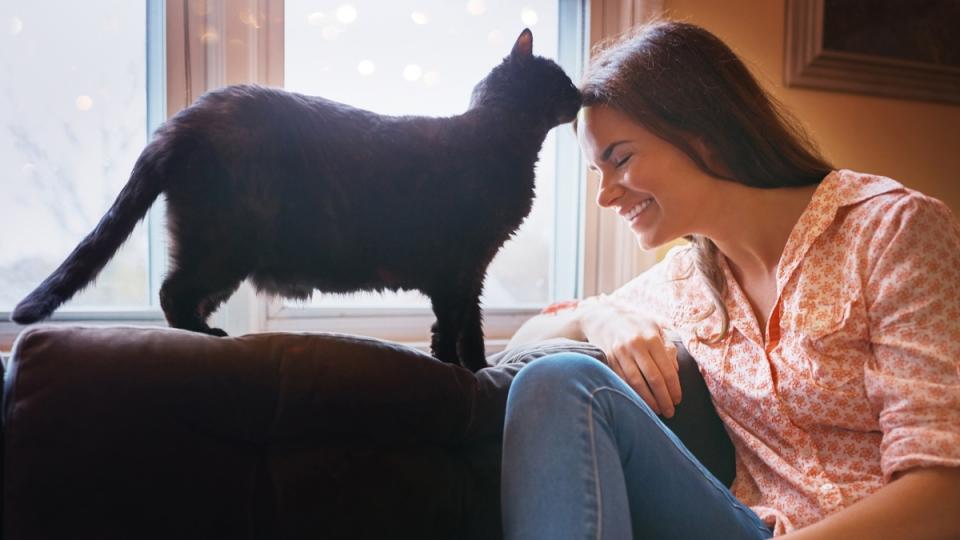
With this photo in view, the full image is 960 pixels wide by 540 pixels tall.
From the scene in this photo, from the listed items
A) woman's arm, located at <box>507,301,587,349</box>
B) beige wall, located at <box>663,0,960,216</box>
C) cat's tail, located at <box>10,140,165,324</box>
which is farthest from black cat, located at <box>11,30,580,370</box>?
beige wall, located at <box>663,0,960,216</box>

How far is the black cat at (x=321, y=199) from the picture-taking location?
0.72m

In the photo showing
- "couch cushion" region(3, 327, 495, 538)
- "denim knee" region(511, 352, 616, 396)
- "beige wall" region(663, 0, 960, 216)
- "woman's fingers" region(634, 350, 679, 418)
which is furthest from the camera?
"beige wall" region(663, 0, 960, 216)

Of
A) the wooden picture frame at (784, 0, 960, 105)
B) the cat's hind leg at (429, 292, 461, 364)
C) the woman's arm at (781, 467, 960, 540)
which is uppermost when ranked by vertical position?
the wooden picture frame at (784, 0, 960, 105)

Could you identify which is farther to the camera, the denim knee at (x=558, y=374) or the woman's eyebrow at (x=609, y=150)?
the woman's eyebrow at (x=609, y=150)

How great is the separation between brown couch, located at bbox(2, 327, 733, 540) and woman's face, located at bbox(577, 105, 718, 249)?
354mm

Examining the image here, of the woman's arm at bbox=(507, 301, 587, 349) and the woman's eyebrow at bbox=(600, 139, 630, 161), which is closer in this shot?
the woman's eyebrow at bbox=(600, 139, 630, 161)

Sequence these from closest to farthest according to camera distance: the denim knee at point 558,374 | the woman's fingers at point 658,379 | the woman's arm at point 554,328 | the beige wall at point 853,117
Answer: the denim knee at point 558,374 < the woman's fingers at point 658,379 < the woman's arm at point 554,328 < the beige wall at point 853,117

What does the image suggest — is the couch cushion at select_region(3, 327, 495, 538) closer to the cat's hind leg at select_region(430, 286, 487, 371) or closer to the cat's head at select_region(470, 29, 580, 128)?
the cat's hind leg at select_region(430, 286, 487, 371)

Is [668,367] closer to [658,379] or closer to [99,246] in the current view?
[658,379]

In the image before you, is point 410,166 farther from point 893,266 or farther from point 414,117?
point 893,266

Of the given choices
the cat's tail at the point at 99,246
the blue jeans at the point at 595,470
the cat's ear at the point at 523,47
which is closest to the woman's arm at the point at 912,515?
the blue jeans at the point at 595,470

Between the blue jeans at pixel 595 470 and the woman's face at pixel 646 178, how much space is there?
0.29m

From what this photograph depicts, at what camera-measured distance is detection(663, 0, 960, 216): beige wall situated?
1.55 m

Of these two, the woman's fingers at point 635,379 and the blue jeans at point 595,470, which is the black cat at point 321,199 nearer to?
the blue jeans at point 595,470
